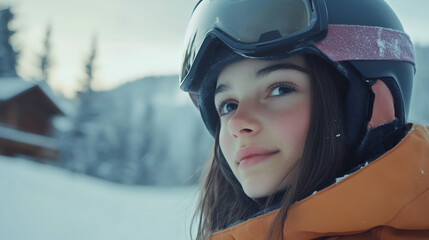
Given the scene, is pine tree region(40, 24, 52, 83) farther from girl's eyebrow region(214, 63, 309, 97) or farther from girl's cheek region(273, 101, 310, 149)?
girl's cheek region(273, 101, 310, 149)

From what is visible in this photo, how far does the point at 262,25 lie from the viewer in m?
1.43

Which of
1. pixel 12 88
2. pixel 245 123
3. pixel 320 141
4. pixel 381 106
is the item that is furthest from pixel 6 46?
pixel 381 106

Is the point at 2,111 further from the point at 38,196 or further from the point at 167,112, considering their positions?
the point at 167,112

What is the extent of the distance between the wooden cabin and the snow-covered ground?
9258mm

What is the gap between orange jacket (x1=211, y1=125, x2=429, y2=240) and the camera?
1.01 meters

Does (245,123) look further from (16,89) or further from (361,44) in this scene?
(16,89)

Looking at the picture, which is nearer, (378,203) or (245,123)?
(378,203)

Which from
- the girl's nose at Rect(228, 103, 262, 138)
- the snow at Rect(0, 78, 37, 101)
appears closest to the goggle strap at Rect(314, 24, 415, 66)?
the girl's nose at Rect(228, 103, 262, 138)

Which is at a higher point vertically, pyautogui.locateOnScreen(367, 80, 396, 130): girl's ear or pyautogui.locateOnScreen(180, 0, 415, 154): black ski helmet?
pyautogui.locateOnScreen(180, 0, 415, 154): black ski helmet

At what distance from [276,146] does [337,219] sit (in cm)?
37

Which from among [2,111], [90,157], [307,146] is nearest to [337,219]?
[307,146]

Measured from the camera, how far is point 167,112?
81.9 meters

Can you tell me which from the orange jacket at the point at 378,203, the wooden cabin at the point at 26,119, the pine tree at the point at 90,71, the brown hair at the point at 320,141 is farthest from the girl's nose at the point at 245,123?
the pine tree at the point at 90,71

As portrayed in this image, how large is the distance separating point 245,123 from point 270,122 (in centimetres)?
11
